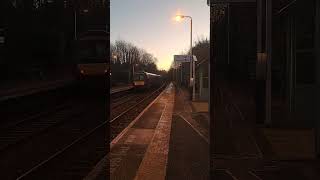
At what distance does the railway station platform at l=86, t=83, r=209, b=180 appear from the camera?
9234mm

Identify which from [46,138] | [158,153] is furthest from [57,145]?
[158,153]

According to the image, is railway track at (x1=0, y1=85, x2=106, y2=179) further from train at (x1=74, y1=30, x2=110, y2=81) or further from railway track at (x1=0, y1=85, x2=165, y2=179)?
train at (x1=74, y1=30, x2=110, y2=81)

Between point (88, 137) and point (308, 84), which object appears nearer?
point (88, 137)

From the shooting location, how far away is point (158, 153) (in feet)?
38.8

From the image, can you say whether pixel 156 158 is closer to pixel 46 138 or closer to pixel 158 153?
pixel 158 153

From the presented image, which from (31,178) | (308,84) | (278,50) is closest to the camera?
(31,178)

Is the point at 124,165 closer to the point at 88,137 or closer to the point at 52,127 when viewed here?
the point at 88,137

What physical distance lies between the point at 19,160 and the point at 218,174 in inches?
169

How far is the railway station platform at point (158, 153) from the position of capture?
9234mm

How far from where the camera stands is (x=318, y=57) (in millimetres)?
10672

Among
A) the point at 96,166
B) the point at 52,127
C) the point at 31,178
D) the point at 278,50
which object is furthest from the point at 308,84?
the point at 31,178

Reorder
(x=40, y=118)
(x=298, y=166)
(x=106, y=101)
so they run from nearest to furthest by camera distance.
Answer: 1. (x=298, y=166)
2. (x=40, y=118)
3. (x=106, y=101)

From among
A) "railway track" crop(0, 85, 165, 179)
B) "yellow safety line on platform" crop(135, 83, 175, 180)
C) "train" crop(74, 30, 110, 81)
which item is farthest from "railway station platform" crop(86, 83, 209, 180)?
"train" crop(74, 30, 110, 81)

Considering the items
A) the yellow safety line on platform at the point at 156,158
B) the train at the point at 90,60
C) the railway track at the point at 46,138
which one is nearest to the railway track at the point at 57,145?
the railway track at the point at 46,138
